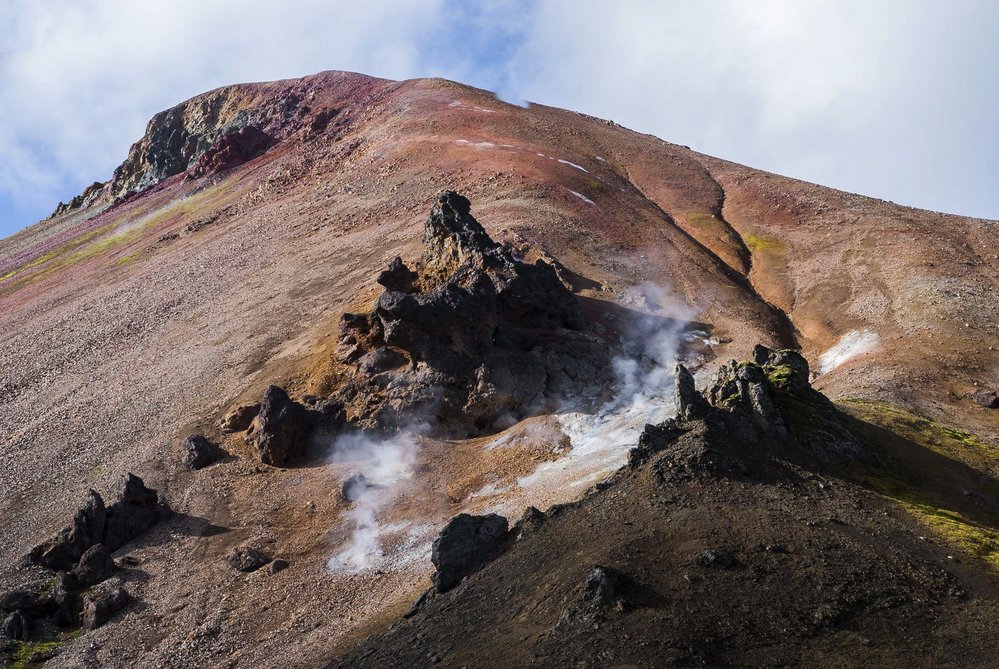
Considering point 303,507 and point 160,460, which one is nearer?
point 303,507

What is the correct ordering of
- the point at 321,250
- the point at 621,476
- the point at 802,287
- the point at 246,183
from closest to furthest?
1. the point at 621,476
2. the point at 802,287
3. the point at 321,250
4. the point at 246,183

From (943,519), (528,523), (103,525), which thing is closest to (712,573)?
(528,523)

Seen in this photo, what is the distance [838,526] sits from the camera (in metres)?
26.5

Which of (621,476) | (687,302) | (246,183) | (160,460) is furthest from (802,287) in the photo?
(246,183)

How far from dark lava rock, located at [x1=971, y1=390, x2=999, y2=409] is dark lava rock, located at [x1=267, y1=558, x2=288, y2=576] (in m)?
31.2

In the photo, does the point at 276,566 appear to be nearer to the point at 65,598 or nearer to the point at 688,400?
the point at 65,598

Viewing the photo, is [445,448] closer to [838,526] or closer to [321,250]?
[838,526]

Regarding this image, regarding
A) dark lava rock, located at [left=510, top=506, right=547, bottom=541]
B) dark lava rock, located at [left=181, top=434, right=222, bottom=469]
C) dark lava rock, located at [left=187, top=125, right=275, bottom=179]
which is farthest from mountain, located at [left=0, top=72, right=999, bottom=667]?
dark lava rock, located at [left=187, top=125, right=275, bottom=179]

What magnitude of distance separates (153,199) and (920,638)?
4010 inches

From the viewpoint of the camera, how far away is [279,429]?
135 ft

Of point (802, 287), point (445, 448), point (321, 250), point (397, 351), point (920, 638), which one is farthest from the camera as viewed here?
point (321, 250)

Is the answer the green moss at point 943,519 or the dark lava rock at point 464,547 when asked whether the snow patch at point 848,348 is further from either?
the dark lava rock at point 464,547

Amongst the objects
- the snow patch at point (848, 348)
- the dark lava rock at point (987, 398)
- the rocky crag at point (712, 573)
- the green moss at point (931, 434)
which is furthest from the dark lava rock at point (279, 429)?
the dark lava rock at point (987, 398)

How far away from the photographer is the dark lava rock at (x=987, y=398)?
42.4 m
